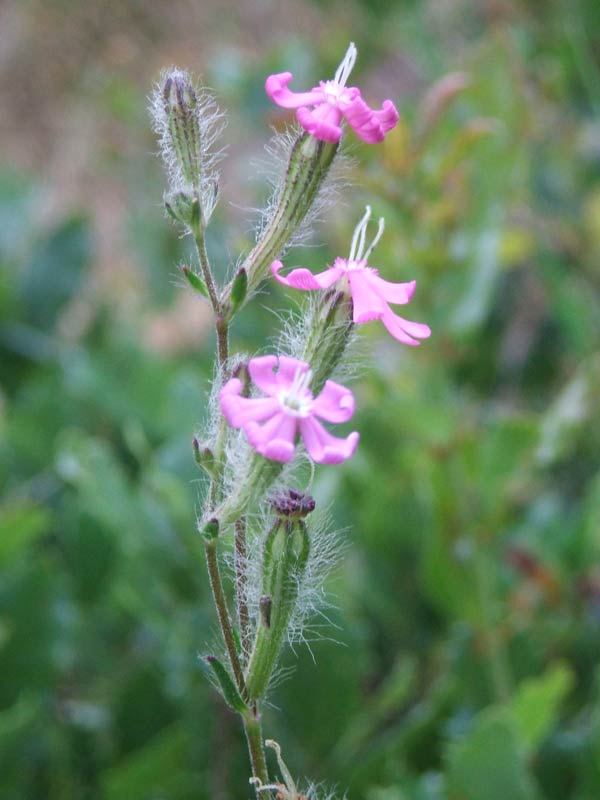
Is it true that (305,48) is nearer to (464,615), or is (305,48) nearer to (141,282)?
(141,282)

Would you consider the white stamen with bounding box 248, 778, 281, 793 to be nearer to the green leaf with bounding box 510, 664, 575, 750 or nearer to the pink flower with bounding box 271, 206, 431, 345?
the pink flower with bounding box 271, 206, 431, 345

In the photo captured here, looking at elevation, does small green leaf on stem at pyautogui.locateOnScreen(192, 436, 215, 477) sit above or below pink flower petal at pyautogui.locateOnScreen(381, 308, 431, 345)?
below

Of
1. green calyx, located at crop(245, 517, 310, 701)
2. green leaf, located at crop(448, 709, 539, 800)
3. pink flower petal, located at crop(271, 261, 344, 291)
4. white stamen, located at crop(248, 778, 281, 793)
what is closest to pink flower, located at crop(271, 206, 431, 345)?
pink flower petal, located at crop(271, 261, 344, 291)

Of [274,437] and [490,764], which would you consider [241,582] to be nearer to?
[274,437]

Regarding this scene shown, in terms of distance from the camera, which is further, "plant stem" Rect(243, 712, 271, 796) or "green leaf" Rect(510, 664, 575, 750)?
"green leaf" Rect(510, 664, 575, 750)

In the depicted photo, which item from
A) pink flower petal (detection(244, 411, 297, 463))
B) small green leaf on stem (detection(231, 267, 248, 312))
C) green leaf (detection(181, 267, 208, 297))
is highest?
green leaf (detection(181, 267, 208, 297))

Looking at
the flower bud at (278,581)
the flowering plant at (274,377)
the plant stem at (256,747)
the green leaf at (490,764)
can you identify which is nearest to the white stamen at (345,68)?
the flowering plant at (274,377)

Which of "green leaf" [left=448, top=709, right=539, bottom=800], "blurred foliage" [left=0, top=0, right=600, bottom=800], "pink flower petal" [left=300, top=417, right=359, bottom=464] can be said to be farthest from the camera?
"blurred foliage" [left=0, top=0, right=600, bottom=800]
